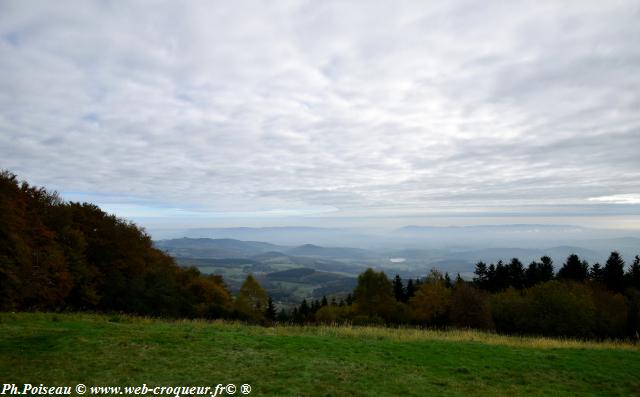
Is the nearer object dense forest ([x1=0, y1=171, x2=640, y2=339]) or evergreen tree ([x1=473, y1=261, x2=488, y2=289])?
dense forest ([x1=0, y1=171, x2=640, y2=339])

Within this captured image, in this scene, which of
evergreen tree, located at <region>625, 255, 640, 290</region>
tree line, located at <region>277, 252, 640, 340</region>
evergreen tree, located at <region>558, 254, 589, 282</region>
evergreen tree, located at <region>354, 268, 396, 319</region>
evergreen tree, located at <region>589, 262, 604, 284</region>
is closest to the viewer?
tree line, located at <region>277, 252, 640, 340</region>

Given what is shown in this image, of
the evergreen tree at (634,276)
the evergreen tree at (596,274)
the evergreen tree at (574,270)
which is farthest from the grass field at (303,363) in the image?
the evergreen tree at (596,274)

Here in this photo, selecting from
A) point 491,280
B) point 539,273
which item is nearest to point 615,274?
point 539,273

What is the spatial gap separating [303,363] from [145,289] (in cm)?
2681

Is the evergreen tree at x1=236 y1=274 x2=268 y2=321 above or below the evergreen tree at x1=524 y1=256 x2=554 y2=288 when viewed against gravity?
below

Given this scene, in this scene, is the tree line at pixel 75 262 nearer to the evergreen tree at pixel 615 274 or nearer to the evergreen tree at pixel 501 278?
the evergreen tree at pixel 501 278

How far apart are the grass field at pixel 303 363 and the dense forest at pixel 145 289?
10.1 metres

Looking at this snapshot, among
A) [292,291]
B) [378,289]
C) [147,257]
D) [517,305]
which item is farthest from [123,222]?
[292,291]

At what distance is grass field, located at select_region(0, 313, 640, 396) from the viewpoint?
8578 mm

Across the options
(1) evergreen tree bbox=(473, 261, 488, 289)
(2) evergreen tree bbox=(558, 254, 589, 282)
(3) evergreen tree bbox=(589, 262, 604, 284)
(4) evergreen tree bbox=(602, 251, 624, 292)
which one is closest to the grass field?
(2) evergreen tree bbox=(558, 254, 589, 282)

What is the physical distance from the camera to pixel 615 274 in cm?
5641

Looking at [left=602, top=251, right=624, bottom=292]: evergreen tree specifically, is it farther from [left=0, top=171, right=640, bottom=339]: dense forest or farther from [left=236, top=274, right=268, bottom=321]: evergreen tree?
[left=236, top=274, right=268, bottom=321]: evergreen tree

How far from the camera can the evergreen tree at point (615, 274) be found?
183ft

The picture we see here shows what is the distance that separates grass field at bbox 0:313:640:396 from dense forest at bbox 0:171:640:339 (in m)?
10.1
